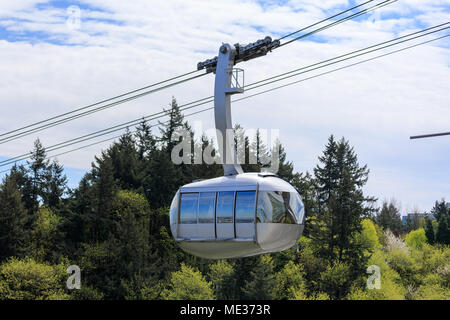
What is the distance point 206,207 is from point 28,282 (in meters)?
52.2

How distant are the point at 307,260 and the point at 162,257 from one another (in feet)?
64.9

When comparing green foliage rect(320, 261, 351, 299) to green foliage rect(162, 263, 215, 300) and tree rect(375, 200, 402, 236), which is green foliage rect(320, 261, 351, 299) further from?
tree rect(375, 200, 402, 236)

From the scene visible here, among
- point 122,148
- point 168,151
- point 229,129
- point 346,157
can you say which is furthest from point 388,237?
point 229,129

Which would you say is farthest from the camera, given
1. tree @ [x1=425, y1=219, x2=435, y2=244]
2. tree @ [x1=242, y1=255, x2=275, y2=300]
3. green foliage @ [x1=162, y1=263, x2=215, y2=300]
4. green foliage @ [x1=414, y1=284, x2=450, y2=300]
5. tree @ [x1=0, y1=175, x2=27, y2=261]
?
tree @ [x1=425, y1=219, x2=435, y2=244]

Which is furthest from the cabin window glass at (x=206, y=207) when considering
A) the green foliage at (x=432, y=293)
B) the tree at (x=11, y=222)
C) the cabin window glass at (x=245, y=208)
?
the green foliage at (x=432, y=293)

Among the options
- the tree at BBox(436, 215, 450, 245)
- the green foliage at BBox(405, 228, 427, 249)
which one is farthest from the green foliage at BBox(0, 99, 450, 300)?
the green foliage at BBox(405, 228, 427, 249)

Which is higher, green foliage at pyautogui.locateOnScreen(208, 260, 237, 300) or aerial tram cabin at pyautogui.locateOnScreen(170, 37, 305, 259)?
aerial tram cabin at pyautogui.locateOnScreen(170, 37, 305, 259)

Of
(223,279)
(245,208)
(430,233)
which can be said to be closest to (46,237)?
(223,279)

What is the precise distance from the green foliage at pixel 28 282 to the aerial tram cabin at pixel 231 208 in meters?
50.0

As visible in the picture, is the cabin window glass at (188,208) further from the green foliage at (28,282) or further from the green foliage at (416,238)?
the green foliage at (416,238)

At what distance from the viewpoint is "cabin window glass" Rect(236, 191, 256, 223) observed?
21094mm

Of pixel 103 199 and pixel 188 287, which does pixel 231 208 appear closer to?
pixel 188 287

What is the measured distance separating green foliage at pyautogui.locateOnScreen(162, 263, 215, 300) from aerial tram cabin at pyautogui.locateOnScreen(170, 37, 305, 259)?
151 ft

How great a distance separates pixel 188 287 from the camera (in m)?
67.5
